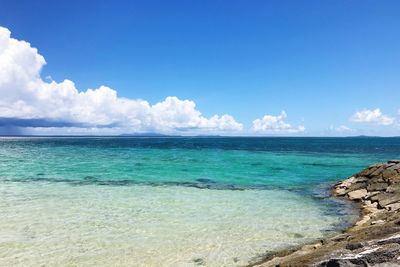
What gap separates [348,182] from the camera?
1235 inches

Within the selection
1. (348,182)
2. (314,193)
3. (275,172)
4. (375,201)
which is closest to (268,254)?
(375,201)

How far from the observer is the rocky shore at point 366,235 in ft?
25.5

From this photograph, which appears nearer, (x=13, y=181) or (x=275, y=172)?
(x=13, y=181)

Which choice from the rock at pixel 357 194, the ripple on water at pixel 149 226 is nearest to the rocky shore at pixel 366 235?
the rock at pixel 357 194

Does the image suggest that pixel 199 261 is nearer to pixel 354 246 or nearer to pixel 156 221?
pixel 156 221

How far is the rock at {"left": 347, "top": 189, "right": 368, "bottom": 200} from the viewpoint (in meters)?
26.1

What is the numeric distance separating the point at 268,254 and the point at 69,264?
7300 millimetres

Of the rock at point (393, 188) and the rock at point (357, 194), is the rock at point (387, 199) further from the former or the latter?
the rock at point (357, 194)

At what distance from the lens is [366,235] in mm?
10023

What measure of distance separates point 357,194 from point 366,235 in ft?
59.5

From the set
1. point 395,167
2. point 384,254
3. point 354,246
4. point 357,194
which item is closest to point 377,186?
point 357,194

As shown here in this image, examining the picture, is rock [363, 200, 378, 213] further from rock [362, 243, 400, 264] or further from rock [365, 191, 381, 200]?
rock [362, 243, 400, 264]

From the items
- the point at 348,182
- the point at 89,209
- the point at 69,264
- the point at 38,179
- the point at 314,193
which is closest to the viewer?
the point at 69,264

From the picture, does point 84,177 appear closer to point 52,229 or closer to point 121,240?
point 52,229
